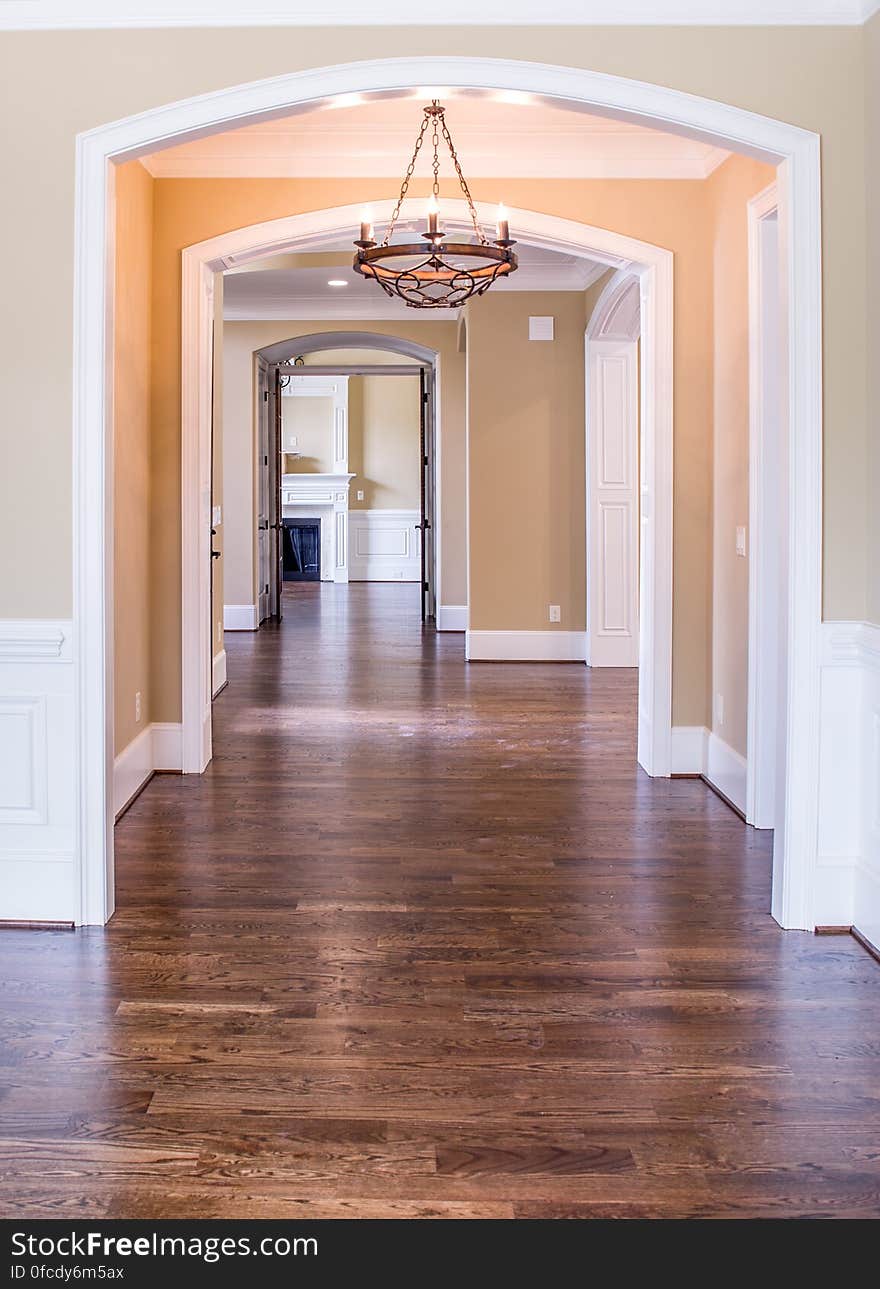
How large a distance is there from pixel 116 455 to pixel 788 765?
9.52ft

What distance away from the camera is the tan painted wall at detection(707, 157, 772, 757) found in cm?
516

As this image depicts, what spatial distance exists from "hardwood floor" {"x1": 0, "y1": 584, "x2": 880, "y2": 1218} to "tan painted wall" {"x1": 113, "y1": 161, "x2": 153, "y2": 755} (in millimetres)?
550

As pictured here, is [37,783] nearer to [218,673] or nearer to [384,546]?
[218,673]

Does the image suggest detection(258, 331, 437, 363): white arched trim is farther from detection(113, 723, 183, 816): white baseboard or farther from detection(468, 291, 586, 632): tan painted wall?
detection(113, 723, 183, 816): white baseboard

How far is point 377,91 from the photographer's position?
11.9ft

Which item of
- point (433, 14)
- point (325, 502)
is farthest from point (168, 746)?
point (325, 502)

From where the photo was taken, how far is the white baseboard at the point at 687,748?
5891mm

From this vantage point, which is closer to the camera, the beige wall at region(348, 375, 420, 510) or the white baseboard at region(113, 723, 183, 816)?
the white baseboard at region(113, 723, 183, 816)

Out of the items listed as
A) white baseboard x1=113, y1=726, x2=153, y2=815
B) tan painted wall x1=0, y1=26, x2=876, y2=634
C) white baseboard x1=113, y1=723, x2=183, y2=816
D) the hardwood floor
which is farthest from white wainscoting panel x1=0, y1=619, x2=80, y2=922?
white baseboard x1=113, y1=723, x2=183, y2=816

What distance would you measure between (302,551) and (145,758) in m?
11.9

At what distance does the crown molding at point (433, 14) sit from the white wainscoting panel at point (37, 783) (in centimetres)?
183

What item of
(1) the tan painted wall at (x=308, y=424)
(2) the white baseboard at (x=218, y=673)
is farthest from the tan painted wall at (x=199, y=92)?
(1) the tan painted wall at (x=308, y=424)

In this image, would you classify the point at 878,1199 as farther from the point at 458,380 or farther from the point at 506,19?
the point at 458,380
